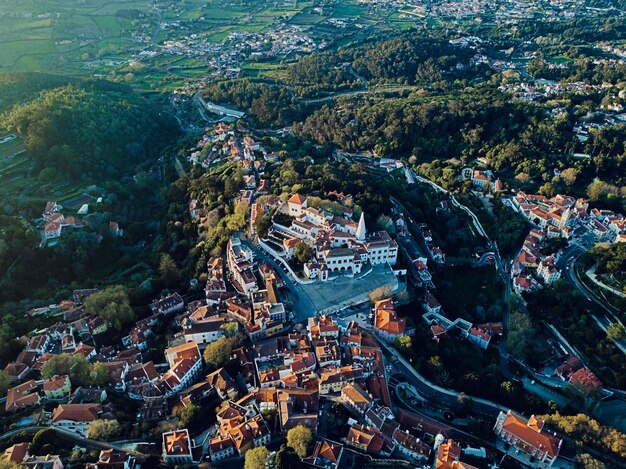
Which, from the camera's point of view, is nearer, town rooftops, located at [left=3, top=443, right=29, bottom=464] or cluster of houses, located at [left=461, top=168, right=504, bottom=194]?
town rooftops, located at [left=3, top=443, right=29, bottom=464]

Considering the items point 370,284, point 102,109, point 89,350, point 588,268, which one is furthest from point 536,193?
point 102,109

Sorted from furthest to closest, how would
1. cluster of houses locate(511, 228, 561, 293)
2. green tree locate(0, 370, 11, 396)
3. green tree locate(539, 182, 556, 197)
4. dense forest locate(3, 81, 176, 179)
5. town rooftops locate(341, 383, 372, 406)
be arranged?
dense forest locate(3, 81, 176, 179)
green tree locate(539, 182, 556, 197)
cluster of houses locate(511, 228, 561, 293)
green tree locate(0, 370, 11, 396)
town rooftops locate(341, 383, 372, 406)

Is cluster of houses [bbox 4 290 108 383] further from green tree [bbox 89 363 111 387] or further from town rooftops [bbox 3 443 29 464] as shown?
town rooftops [bbox 3 443 29 464]

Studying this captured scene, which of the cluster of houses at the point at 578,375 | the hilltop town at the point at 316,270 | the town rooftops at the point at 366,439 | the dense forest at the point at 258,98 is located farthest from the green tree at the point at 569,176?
the town rooftops at the point at 366,439

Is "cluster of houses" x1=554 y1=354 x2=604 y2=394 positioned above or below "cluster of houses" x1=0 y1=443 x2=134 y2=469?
below

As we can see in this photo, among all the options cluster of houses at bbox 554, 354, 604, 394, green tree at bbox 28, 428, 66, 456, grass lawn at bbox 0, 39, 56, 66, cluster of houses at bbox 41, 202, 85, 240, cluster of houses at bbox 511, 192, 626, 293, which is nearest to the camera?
green tree at bbox 28, 428, 66, 456

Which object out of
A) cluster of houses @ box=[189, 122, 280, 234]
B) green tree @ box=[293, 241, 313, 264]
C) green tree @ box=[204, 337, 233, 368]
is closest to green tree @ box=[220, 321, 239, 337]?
green tree @ box=[204, 337, 233, 368]
